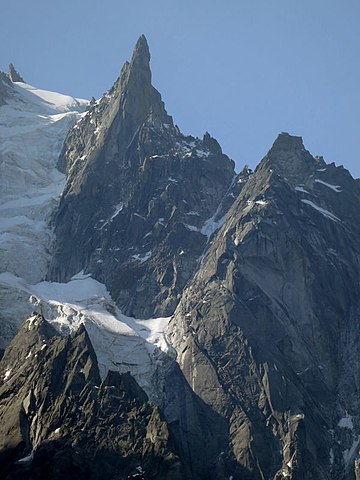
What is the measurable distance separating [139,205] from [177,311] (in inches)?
1136

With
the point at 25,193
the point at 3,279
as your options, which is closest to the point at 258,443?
the point at 3,279

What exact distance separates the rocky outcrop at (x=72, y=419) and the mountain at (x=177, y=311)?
20 centimetres

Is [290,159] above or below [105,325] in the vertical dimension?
Answer: above

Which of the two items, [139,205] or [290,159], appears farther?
[290,159]

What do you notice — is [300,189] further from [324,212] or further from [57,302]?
[57,302]

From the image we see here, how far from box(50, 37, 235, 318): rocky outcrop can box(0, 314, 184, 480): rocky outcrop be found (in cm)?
2749

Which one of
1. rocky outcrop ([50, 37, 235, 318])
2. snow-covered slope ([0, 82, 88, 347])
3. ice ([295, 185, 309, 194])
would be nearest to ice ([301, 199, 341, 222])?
ice ([295, 185, 309, 194])

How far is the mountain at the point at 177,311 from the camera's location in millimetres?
123812

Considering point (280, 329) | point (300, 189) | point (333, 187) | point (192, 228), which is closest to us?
point (280, 329)

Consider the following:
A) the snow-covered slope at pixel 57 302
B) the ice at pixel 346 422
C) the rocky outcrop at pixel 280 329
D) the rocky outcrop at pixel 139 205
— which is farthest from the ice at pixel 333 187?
the ice at pixel 346 422

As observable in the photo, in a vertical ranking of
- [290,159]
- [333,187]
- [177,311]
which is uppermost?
[290,159]

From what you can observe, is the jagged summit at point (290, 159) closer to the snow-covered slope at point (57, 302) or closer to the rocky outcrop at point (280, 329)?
the rocky outcrop at point (280, 329)

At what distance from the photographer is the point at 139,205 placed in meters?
176

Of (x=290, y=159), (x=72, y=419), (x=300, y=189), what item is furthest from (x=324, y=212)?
(x=72, y=419)
